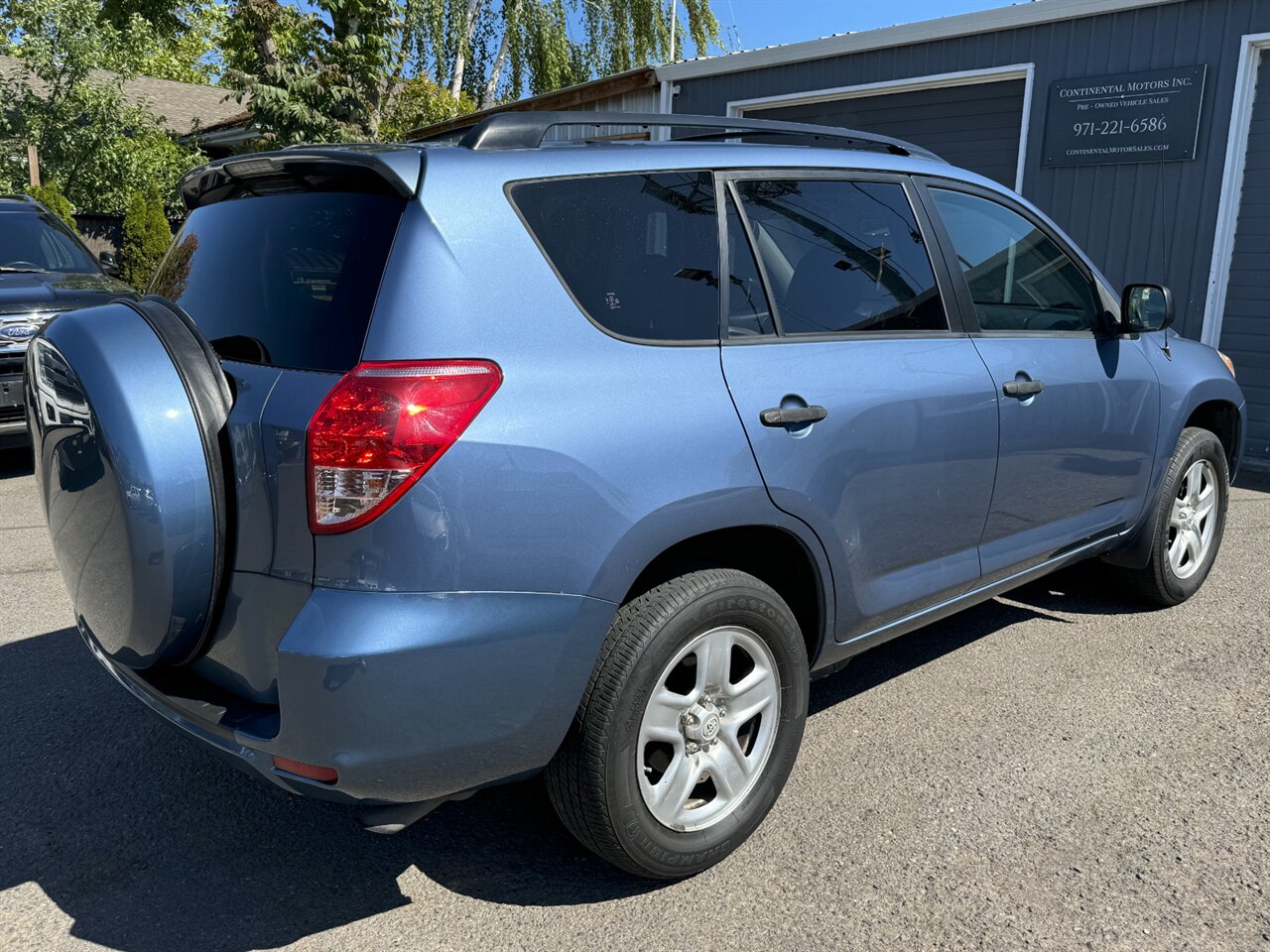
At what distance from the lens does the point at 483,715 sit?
2166 millimetres

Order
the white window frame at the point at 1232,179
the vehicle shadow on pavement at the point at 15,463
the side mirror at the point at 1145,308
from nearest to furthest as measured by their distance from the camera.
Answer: the side mirror at the point at 1145,308 → the vehicle shadow on pavement at the point at 15,463 → the white window frame at the point at 1232,179

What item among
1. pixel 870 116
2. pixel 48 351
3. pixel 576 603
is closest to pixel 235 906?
pixel 576 603

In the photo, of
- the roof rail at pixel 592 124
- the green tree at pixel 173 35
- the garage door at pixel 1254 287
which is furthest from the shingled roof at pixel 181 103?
the roof rail at pixel 592 124

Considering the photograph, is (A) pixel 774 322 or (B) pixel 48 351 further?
(A) pixel 774 322

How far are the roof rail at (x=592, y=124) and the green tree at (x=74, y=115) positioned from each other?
18.3m

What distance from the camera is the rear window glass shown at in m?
2.20

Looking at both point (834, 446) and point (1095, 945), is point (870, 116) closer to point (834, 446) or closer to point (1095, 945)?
point (834, 446)

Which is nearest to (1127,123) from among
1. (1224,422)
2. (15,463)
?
(1224,422)

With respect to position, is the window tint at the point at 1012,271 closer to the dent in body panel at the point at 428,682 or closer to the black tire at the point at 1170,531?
the black tire at the point at 1170,531

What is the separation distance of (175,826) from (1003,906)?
7.04 feet

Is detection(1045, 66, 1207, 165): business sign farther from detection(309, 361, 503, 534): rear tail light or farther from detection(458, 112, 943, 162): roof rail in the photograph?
detection(309, 361, 503, 534): rear tail light

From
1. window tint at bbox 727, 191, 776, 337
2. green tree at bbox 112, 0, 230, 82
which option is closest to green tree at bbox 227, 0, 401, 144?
green tree at bbox 112, 0, 230, 82

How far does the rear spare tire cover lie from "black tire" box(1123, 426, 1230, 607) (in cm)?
361

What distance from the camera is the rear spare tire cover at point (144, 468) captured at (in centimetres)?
217
